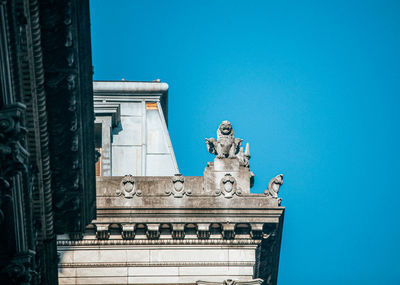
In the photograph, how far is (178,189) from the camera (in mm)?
34719

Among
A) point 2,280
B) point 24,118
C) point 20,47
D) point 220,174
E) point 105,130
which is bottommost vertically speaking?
point 2,280

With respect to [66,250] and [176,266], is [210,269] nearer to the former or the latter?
[176,266]

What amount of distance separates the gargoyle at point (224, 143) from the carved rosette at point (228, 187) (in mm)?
1195

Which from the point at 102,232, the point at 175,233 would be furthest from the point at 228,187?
the point at 102,232

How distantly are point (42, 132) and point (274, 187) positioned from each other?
12.5 m

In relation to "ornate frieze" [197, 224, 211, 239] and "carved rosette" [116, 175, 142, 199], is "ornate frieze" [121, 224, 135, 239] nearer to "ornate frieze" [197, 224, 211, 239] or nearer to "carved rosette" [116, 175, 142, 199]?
"carved rosette" [116, 175, 142, 199]

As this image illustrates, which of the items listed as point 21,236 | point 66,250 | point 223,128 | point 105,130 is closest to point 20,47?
point 21,236

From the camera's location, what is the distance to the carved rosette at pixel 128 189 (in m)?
34.5

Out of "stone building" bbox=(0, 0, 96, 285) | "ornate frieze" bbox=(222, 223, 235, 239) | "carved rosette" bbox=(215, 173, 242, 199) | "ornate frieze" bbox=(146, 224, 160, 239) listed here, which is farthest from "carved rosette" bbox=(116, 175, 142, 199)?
"stone building" bbox=(0, 0, 96, 285)

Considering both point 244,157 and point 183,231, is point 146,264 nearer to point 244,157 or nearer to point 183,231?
point 183,231

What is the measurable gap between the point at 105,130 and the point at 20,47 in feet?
61.3

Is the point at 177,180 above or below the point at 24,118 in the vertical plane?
above

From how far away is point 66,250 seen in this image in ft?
112

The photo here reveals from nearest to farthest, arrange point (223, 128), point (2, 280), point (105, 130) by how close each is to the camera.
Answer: point (2, 280) → point (223, 128) → point (105, 130)
